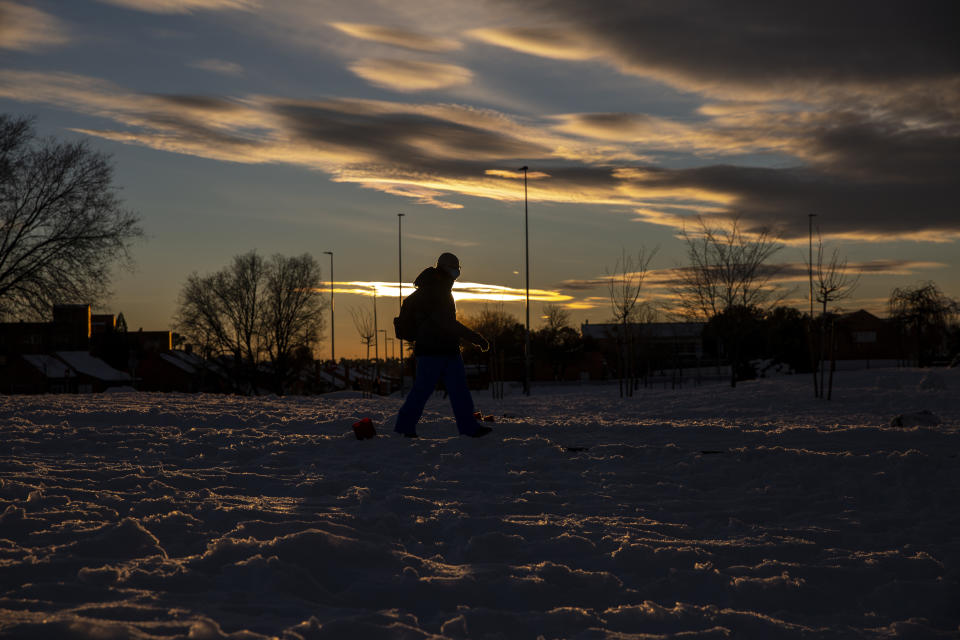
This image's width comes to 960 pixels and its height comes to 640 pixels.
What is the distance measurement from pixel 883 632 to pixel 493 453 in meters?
4.36

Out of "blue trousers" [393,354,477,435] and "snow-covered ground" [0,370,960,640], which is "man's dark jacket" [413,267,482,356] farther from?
"snow-covered ground" [0,370,960,640]

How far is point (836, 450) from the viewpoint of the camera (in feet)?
24.4

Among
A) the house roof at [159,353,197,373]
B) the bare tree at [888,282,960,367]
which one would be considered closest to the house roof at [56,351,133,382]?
the house roof at [159,353,197,373]

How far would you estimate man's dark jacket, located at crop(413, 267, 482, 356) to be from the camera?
8383 mm

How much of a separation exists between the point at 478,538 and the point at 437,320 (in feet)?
14.5

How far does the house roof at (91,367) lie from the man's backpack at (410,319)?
6396cm

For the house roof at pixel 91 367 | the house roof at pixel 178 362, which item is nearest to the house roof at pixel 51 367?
the house roof at pixel 91 367

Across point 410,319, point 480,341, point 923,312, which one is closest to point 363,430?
point 410,319

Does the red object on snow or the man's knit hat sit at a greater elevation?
the man's knit hat

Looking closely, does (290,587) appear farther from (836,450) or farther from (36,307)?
(36,307)

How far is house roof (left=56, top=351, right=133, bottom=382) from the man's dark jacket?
211ft

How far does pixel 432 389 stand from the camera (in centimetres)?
831

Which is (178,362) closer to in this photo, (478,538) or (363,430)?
(363,430)

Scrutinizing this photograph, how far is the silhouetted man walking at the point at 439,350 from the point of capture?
27.0 feet
